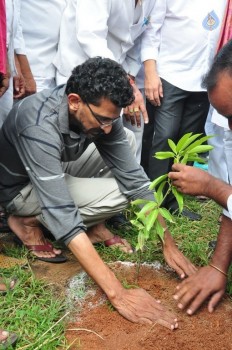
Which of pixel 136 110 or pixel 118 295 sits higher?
pixel 136 110

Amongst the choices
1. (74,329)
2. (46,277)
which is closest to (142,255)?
(46,277)

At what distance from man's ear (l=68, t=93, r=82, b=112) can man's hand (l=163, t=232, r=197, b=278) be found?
35.2 inches

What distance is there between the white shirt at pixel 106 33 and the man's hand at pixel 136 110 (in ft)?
0.98

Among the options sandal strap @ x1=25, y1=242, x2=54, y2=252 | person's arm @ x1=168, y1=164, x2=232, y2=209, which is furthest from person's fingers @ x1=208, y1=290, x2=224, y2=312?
sandal strap @ x1=25, y1=242, x2=54, y2=252

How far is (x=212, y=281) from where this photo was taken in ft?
8.92

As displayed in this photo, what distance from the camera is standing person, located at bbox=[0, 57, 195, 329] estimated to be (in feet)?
8.63

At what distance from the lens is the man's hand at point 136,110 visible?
11.4ft

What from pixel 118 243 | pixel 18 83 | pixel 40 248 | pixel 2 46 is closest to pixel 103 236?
pixel 118 243

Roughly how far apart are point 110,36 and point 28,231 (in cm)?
142

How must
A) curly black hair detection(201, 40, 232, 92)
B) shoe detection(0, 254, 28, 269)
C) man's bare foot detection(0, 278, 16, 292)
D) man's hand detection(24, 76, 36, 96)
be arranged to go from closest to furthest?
curly black hair detection(201, 40, 232, 92) → man's bare foot detection(0, 278, 16, 292) → shoe detection(0, 254, 28, 269) → man's hand detection(24, 76, 36, 96)

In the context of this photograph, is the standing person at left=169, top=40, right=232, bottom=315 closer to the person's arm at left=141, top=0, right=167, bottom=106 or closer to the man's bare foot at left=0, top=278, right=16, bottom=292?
the man's bare foot at left=0, top=278, right=16, bottom=292

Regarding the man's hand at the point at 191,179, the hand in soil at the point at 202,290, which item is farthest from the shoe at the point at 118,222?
the man's hand at the point at 191,179

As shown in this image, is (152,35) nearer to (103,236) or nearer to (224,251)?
(103,236)

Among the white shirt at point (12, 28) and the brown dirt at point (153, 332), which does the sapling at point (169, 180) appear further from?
the white shirt at point (12, 28)
